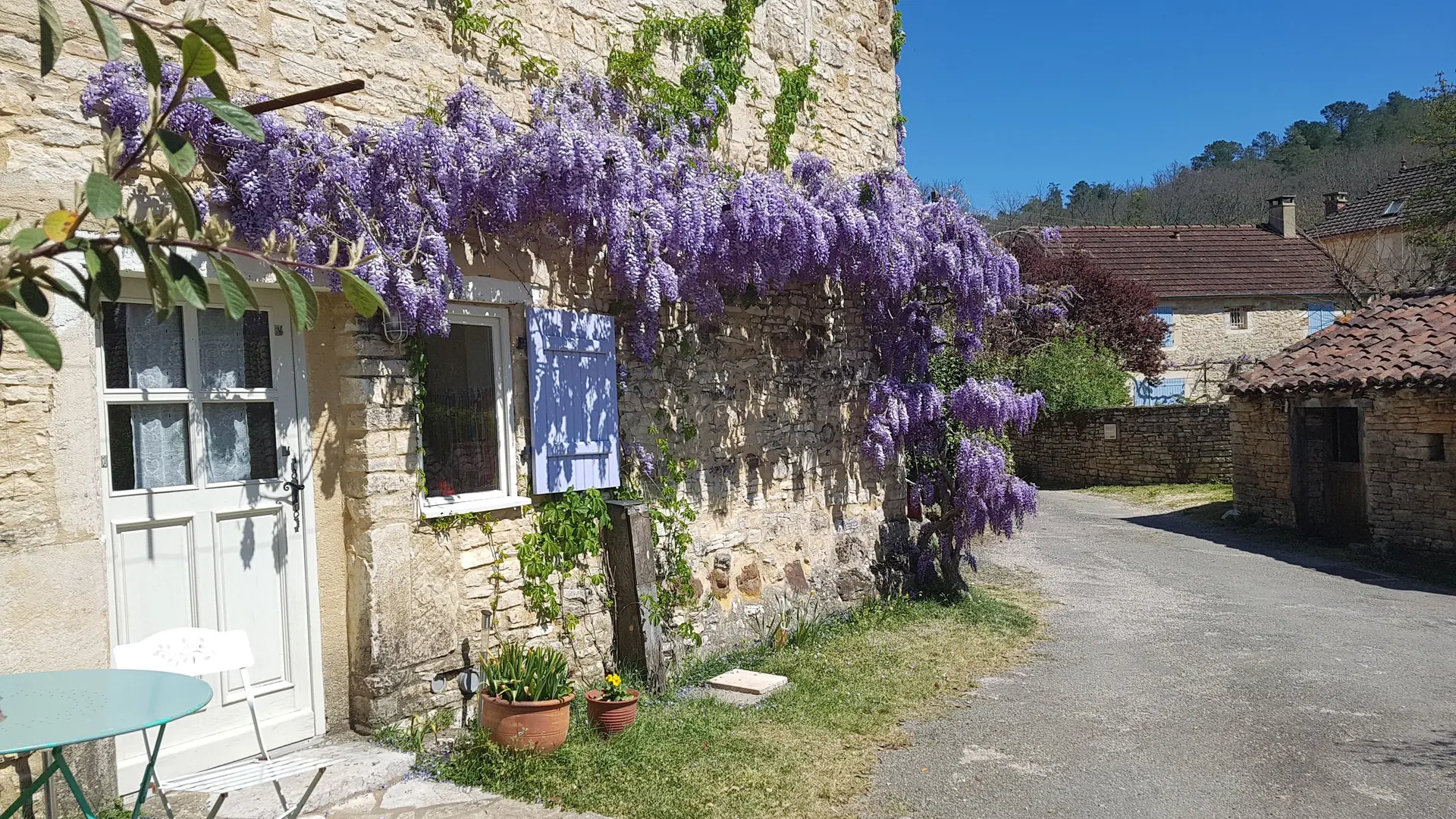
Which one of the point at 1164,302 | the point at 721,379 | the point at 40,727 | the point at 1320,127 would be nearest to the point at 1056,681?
the point at 721,379

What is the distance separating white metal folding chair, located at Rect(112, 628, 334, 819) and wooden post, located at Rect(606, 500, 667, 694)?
2.23 m

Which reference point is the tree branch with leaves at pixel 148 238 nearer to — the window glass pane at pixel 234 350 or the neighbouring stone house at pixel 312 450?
the neighbouring stone house at pixel 312 450

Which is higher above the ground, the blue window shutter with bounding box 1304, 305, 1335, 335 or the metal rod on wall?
the blue window shutter with bounding box 1304, 305, 1335, 335

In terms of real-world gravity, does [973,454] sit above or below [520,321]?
below

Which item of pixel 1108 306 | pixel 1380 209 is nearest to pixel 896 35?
pixel 1108 306

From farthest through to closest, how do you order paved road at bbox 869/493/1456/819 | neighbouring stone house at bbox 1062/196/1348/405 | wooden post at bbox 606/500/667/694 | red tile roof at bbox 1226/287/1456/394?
neighbouring stone house at bbox 1062/196/1348/405
red tile roof at bbox 1226/287/1456/394
wooden post at bbox 606/500/667/694
paved road at bbox 869/493/1456/819

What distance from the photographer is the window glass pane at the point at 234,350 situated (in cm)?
427

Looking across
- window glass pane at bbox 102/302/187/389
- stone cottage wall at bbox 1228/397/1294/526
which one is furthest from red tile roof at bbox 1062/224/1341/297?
window glass pane at bbox 102/302/187/389

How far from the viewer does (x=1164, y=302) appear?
24.8 metres

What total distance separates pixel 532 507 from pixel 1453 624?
7.22 meters

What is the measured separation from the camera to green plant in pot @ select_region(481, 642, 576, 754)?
454 cm

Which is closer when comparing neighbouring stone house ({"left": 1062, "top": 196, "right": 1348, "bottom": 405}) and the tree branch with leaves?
the tree branch with leaves

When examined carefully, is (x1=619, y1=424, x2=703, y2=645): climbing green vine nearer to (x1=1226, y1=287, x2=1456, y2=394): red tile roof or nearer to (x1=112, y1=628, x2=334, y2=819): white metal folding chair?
(x1=112, y1=628, x2=334, y2=819): white metal folding chair

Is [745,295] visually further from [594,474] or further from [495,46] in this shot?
[495,46]
